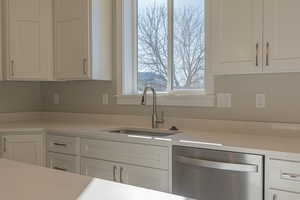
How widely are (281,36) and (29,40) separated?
2.62 metres

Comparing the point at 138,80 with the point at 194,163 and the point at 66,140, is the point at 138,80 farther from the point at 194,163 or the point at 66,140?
the point at 194,163

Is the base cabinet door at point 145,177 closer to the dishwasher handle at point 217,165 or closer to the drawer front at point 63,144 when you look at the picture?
the dishwasher handle at point 217,165

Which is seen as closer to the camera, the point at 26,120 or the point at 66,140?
the point at 66,140

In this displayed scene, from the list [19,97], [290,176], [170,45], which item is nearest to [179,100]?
[170,45]

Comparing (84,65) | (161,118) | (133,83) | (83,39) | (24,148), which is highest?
(83,39)

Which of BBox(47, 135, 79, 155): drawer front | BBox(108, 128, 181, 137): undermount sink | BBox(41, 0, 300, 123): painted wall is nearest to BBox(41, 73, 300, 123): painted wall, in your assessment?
BBox(41, 0, 300, 123): painted wall

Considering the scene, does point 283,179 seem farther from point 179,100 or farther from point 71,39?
point 71,39

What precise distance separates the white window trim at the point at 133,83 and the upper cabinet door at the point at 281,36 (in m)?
0.70

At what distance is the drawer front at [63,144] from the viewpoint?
10.3 feet

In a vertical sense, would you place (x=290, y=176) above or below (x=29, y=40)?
below

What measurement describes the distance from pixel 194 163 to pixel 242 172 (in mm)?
331

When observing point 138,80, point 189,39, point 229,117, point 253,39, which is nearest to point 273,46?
point 253,39

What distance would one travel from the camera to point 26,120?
426 centimetres

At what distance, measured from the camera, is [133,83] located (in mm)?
3775
